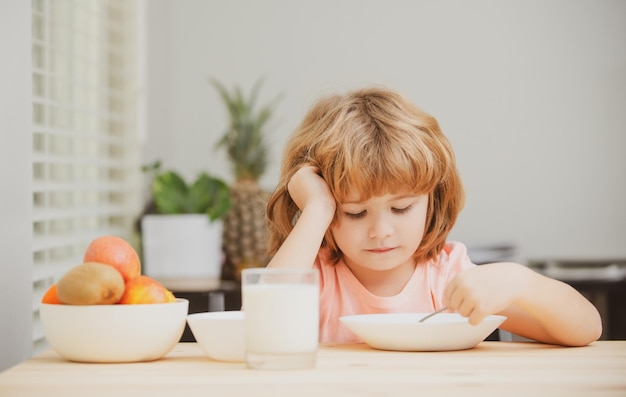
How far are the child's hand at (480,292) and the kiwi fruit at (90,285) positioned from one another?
1.48 ft

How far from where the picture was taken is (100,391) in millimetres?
892

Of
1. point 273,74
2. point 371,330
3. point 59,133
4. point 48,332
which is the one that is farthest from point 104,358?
point 273,74

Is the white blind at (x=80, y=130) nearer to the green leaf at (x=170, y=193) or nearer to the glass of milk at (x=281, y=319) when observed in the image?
the green leaf at (x=170, y=193)

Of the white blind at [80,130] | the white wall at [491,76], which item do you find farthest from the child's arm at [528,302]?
the white wall at [491,76]

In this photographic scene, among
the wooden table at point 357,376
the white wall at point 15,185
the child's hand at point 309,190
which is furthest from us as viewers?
the child's hand at point 309,190

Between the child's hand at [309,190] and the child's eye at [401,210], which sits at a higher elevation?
the child's hand at [309,190]

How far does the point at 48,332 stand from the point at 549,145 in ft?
10.4

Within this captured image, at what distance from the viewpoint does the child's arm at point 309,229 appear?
4.72 feet

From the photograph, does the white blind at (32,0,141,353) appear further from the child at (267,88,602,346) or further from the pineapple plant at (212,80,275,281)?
the child at (267,88,602,346)

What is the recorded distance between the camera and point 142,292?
3.62 ft

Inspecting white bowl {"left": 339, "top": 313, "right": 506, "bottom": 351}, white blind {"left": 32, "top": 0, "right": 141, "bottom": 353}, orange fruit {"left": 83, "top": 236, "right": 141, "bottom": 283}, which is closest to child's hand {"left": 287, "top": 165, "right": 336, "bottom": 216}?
white bowl {"left": 339, "top": 313, "right": 506, "bottom": 351}

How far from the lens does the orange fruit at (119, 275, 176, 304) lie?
110cm

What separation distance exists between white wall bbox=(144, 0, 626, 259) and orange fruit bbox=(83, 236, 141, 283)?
8.94ft

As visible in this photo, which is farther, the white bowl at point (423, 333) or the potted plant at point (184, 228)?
the potted plant at point (184, 228)
